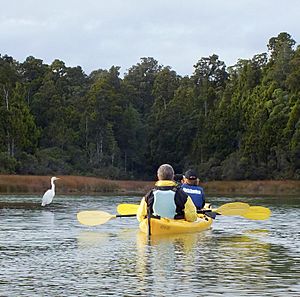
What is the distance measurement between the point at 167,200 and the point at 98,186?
119ft

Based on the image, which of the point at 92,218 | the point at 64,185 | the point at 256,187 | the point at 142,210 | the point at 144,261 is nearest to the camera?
the point at 144,261

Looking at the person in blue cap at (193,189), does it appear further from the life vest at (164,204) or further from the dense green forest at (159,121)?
the dense green forest at (159,121)

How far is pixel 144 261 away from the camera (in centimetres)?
1276

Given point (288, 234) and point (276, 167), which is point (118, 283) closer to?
point (288, 234)

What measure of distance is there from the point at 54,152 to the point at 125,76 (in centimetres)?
3449

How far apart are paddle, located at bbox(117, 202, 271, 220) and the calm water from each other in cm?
34

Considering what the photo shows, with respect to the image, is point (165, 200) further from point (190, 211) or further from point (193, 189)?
point (193, 189)

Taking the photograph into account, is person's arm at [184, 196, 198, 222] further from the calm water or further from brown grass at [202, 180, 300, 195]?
brown grass at [202, 180, 300, 195]

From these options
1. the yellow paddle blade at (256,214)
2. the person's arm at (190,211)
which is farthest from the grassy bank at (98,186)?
the person's arm at (190,211)

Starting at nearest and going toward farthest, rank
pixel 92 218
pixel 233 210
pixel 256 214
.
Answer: pixel 92 218, pixel 233 210, pixel 256 214

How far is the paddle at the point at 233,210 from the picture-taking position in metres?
19.9

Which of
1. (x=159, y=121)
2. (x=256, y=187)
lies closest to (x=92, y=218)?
(x=256, y=187)

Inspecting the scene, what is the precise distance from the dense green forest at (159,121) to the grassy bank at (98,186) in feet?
24.0

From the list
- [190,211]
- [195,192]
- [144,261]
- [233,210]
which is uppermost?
[195,192]
